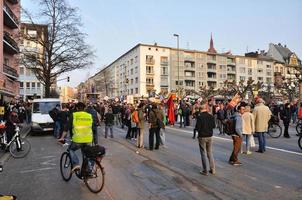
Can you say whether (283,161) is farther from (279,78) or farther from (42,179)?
(279,78)

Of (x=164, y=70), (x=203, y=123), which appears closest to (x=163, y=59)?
(x=164, y=70)

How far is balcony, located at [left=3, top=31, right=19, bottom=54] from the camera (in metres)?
43.3

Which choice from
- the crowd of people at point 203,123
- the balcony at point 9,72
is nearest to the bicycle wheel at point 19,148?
the crowd of people at point 203,123

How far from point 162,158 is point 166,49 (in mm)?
88492

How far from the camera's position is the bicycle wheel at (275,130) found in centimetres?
1934

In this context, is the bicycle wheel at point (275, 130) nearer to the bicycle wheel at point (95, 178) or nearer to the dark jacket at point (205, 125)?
the dark jacket at point (205, 125)

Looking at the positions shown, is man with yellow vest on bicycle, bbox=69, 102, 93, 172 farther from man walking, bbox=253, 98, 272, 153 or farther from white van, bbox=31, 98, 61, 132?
white van, bbox=31, 98, 61, 132

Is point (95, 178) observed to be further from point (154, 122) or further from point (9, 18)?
point (9, 18)

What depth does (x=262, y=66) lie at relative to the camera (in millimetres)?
114625

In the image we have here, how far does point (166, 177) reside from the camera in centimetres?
932

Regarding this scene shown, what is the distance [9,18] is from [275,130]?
35828 millimetres

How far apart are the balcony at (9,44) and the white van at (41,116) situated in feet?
70.8

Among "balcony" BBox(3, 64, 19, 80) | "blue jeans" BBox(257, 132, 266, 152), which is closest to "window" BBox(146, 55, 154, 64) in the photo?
"balcony" BBox(3, 64, 19, 80)

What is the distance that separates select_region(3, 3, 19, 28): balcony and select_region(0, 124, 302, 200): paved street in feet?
110
